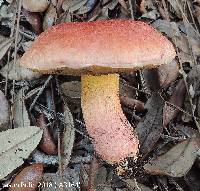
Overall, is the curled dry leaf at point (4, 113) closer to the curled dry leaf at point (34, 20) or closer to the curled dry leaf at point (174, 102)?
the curled dry leaf at point (34, 20)

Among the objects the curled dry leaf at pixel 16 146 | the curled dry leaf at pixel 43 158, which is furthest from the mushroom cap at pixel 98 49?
the curled dry leaf at pixel 43 158

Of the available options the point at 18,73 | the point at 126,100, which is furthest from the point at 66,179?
the point at 18,73

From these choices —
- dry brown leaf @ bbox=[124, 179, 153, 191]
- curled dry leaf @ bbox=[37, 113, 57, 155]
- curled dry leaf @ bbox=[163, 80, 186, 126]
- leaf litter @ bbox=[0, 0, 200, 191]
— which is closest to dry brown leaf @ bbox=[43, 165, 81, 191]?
leaf litter @ bbox=[0, 0, 200, 191]

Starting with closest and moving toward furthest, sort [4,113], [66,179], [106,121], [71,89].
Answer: [106,121], [66,179], [4,113], [71,89]

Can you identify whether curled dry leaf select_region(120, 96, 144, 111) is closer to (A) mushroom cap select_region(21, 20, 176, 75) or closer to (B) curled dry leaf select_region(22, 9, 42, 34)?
(A) mushroom cap select_region(21, 20, 176, 75)

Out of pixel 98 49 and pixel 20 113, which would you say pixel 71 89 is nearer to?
pixel 20 113

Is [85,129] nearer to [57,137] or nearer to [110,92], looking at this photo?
[57,137]
